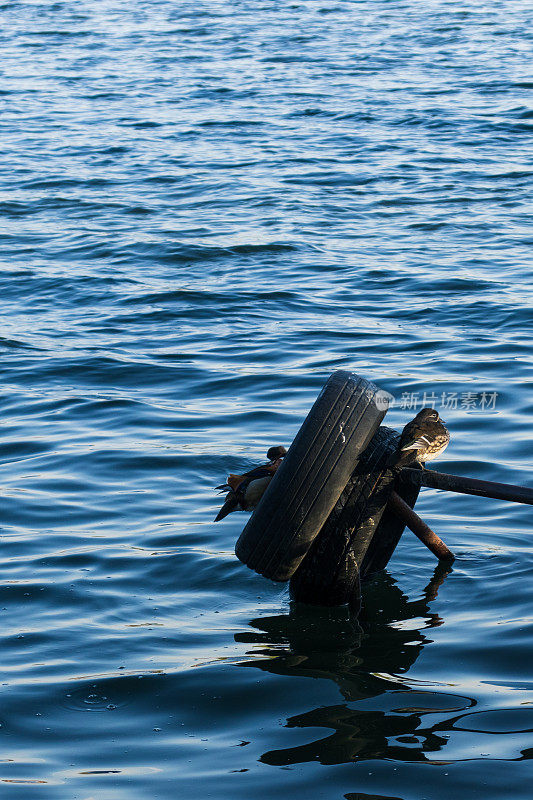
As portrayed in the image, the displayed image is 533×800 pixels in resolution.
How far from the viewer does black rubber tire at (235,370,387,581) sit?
4734 mm

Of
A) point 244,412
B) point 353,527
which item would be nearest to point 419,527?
point 353,527

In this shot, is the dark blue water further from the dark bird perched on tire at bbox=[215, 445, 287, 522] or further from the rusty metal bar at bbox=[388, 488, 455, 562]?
the dark bird perched on tire at bbox=[215, 445, 287, 522]

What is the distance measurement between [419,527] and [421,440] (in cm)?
51

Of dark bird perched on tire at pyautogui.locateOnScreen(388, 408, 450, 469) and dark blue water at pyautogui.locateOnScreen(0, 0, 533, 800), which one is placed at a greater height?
dark bird perched on tire at pyautogui.locateOnScreen(388, 408, 450, 469)

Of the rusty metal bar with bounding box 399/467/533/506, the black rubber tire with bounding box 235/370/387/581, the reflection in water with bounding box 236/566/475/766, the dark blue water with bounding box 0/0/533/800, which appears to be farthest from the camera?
the rusty metal bar with bounding box 399/467/533/506

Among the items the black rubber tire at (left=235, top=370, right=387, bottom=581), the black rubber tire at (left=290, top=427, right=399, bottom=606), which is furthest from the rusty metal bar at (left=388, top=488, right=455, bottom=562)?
the black rubber tire at (left=235, top=370, right=387, bottom=581)

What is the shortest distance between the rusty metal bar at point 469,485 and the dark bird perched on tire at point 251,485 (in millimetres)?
546

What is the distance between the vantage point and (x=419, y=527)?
5258 millimetres

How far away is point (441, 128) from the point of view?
18.3 m

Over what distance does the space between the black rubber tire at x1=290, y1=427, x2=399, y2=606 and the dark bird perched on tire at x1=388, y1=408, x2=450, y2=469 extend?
68 mm

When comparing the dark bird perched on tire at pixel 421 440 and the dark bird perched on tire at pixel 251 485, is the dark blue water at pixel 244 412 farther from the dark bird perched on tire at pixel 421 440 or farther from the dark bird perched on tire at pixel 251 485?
the dark bird perched on tire at pixel 421 440

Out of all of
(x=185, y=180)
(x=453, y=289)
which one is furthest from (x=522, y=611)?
(x=185, y=180)

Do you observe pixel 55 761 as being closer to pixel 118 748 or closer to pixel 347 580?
pixel 118 748

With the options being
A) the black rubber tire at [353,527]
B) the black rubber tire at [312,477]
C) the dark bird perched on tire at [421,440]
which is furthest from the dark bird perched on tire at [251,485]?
the dark bird perched on tire at [421,440]
